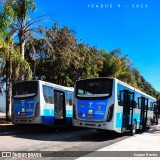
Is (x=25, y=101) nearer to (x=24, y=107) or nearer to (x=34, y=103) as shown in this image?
(x=24, y=107)

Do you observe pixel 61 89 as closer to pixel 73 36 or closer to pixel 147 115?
pixel 147 115

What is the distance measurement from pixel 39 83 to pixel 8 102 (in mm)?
8491

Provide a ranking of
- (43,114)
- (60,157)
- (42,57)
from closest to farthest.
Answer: (60,157) → (43,114) → (42,57)

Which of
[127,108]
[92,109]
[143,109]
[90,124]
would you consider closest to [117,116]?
[92,109]

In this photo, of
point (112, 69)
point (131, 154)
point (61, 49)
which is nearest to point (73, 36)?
point (61, 49)

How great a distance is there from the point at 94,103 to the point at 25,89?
4.50m

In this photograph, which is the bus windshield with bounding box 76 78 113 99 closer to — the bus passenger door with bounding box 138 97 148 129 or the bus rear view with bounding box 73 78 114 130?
the bus rear view with bounding box 73 78 114 130

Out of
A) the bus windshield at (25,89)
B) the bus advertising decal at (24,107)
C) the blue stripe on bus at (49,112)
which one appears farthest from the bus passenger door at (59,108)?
the bus advertising decal at (24,107)

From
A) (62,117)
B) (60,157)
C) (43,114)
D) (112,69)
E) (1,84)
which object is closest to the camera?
(60,157)

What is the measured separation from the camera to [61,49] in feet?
94.9

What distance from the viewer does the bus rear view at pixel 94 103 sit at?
15.8 metres

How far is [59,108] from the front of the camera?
811 inches

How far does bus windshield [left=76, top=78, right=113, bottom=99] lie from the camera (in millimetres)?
16016

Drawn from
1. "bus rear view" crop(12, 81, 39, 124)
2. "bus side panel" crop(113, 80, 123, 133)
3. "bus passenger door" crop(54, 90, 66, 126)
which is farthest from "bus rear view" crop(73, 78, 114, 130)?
"bus passenger door" crop(54, 90, 66, 126)
